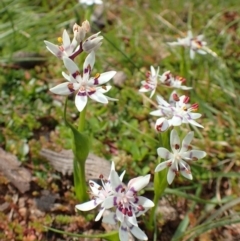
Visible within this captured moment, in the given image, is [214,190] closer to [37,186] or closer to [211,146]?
[211,146]

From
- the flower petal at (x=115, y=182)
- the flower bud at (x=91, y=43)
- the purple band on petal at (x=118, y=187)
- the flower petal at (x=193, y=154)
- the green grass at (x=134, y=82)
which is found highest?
the flower bud at (x=91, y=43)

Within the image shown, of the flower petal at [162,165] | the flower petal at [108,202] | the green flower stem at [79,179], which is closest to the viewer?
the flower petal at [108,202]

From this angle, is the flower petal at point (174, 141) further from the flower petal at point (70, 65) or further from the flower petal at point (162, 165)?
the flower petal at point (70, 65)

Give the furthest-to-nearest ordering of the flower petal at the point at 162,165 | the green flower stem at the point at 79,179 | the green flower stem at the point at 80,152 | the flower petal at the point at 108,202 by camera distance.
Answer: the green flower stem at the point at 79,179 < the green flower stem at the point at 80,152 < the flower petal at the point at 162,165 < the flower petal at the point at 108,202

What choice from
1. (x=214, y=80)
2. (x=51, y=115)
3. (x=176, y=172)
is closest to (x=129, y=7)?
(x=214, y=80)

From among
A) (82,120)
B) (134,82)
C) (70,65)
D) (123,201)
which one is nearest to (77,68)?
(70,65)

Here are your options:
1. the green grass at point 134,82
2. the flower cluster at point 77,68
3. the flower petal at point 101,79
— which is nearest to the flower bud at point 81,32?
the flower cluster at point 77,68

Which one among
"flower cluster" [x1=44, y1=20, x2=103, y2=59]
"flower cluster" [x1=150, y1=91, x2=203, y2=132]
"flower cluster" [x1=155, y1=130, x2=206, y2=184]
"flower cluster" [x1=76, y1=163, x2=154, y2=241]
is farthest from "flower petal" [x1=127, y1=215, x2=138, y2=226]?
"flower cluster" [x1=44, y1=20, x2=103, y2=59]
